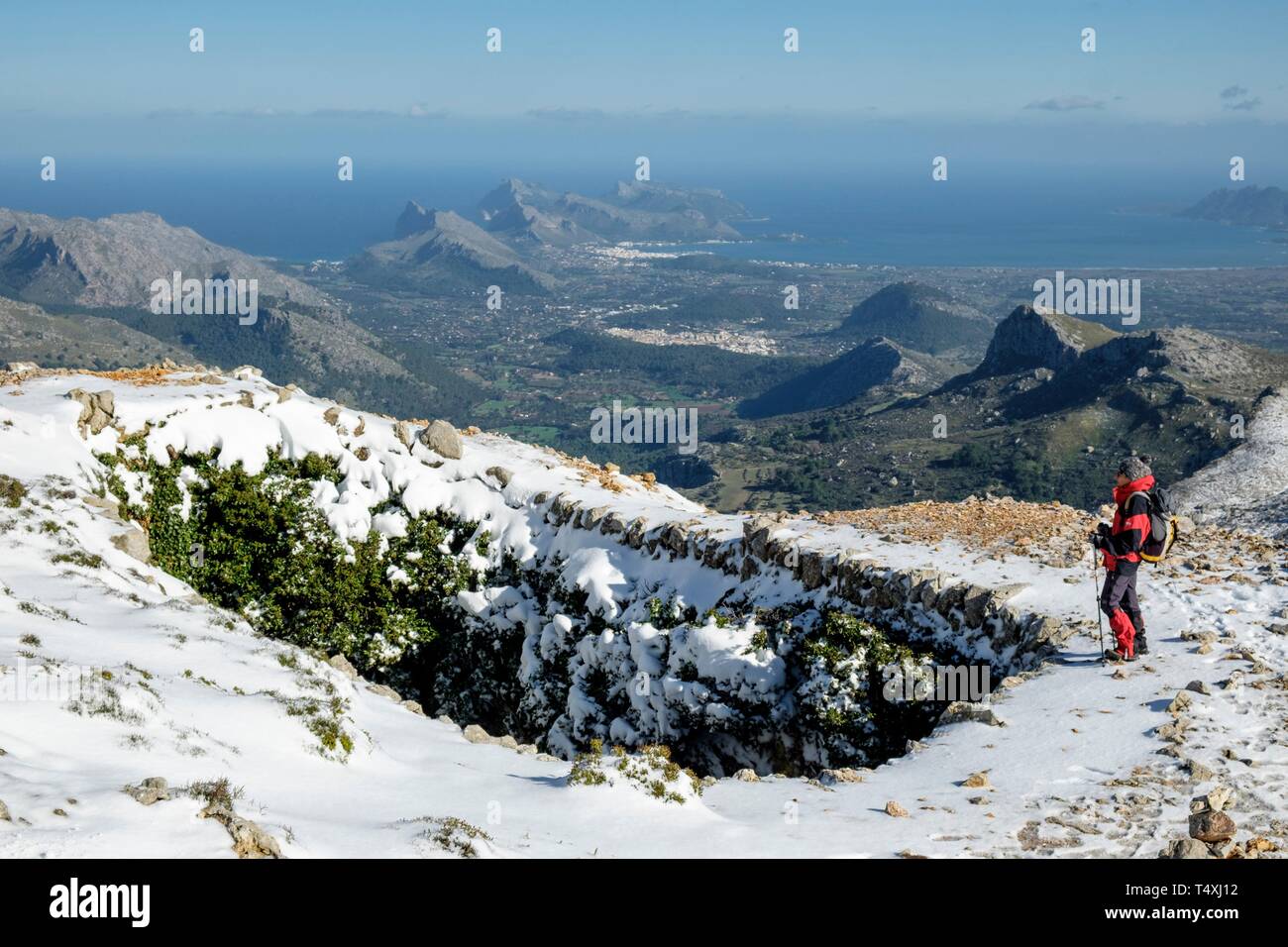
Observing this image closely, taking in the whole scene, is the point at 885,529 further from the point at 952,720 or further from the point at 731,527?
the point at 952,720

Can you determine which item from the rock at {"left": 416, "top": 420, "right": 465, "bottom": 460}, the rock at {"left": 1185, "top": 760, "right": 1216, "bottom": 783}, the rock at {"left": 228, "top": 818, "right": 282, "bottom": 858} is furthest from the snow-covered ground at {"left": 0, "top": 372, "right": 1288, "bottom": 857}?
the rock at {"left": 416, "top": 420, "right": 465, "bottom": 460}

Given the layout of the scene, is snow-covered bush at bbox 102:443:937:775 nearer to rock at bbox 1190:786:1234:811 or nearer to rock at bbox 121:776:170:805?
rock at bbox 1190:786:1234:811

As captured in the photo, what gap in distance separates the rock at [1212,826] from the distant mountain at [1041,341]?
629ft

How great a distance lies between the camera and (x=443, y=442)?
24141 millimetres

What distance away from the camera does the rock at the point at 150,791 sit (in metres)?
8.70

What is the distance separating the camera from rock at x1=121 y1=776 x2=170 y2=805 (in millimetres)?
8695

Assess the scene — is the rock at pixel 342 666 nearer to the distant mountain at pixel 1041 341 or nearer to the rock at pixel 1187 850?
the rock at pixel 1187 850

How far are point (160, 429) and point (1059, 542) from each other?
19.1 m

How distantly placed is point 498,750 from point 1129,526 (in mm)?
9944

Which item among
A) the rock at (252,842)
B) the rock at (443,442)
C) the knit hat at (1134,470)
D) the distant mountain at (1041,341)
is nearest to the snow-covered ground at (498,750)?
the rock at (252,842)

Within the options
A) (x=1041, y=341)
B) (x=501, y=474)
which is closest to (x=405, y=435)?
(x=501, y=474)

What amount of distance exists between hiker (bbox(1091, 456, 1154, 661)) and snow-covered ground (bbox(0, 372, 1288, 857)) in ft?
1.49

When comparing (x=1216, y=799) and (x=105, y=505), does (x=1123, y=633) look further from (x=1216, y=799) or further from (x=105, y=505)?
(x=105, y=505)

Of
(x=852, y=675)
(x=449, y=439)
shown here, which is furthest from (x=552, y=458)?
(x=852, y=675)
